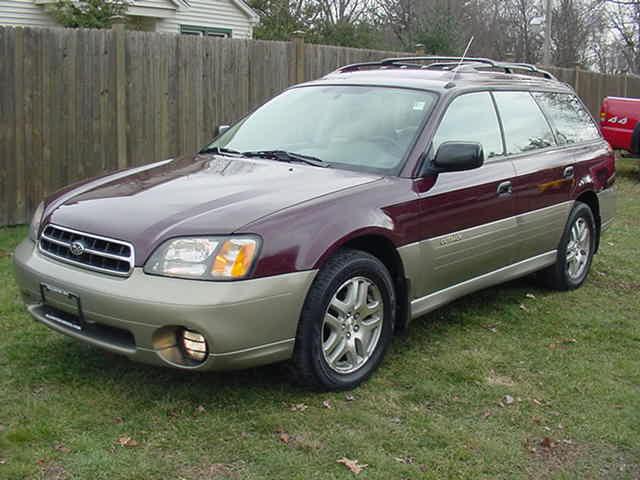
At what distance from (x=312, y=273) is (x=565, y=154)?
3032mm

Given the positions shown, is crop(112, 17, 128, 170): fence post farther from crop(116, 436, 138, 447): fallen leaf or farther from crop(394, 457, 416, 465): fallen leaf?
crop(394, 457, 416, 465): fallen leaf

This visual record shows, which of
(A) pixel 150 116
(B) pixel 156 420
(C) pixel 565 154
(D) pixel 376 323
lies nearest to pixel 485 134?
(C) pixel 565 154

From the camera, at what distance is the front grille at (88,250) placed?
3.93 m

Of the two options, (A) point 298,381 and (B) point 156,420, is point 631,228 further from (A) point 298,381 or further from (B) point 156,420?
(B) point 156,420

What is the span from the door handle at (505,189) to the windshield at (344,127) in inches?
29.2

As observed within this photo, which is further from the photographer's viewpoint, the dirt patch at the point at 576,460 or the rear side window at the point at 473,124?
the rear side window at the point at 473,124

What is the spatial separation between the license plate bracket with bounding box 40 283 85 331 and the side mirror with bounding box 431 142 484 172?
214 cm

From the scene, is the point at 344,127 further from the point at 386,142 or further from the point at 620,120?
the point at 620,120

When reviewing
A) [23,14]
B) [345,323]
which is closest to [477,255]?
[345,323]

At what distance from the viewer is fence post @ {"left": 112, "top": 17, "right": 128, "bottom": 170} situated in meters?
8.66

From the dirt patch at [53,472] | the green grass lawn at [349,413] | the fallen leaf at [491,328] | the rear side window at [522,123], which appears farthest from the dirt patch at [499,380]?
the dirt patch at [53,472]

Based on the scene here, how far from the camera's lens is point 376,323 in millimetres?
4590

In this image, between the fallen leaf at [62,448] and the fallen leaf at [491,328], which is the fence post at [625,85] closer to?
the fallen leaf at [491,328]

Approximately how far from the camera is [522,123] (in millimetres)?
5965
